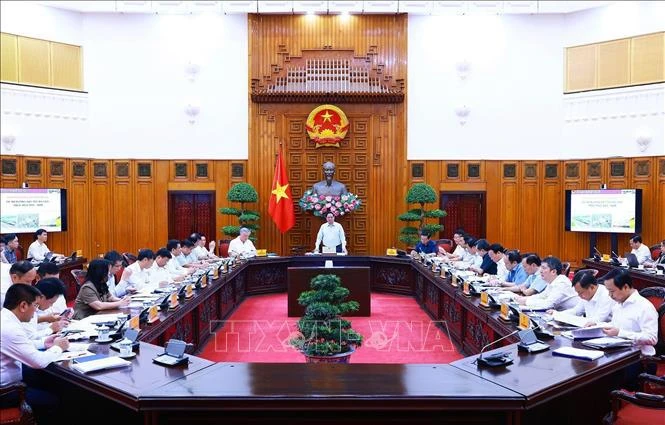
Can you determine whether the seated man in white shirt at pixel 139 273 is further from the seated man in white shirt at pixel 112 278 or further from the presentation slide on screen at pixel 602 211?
the presentation slide on screen at pixel 602 211

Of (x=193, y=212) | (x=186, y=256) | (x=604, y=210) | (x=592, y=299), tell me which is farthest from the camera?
(x=193, y=212)

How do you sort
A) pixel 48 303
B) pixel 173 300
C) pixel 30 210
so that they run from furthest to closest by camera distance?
1. pixel 30 210
2. pixel 173 300
3. pixel 48 303

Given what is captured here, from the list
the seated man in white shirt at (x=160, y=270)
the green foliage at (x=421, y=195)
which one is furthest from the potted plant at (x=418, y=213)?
the seated man in white shirt at (x=160, y=270)

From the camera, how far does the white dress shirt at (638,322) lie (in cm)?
328

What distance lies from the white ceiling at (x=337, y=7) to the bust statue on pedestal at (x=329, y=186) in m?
3.24

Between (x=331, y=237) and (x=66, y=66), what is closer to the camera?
(x=331, y=237)

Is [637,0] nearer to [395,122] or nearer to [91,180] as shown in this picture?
[395,122]

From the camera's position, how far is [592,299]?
13.9 feet

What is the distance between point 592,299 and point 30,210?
29.6 ft

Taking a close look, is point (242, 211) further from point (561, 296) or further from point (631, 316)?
point (631, 316)

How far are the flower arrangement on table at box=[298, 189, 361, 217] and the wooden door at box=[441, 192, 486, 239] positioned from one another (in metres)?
2.43

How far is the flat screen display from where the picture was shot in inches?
375

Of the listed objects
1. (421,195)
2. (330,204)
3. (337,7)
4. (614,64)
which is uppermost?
(337,7)

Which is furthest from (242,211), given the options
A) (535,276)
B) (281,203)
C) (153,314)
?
(153,314)
